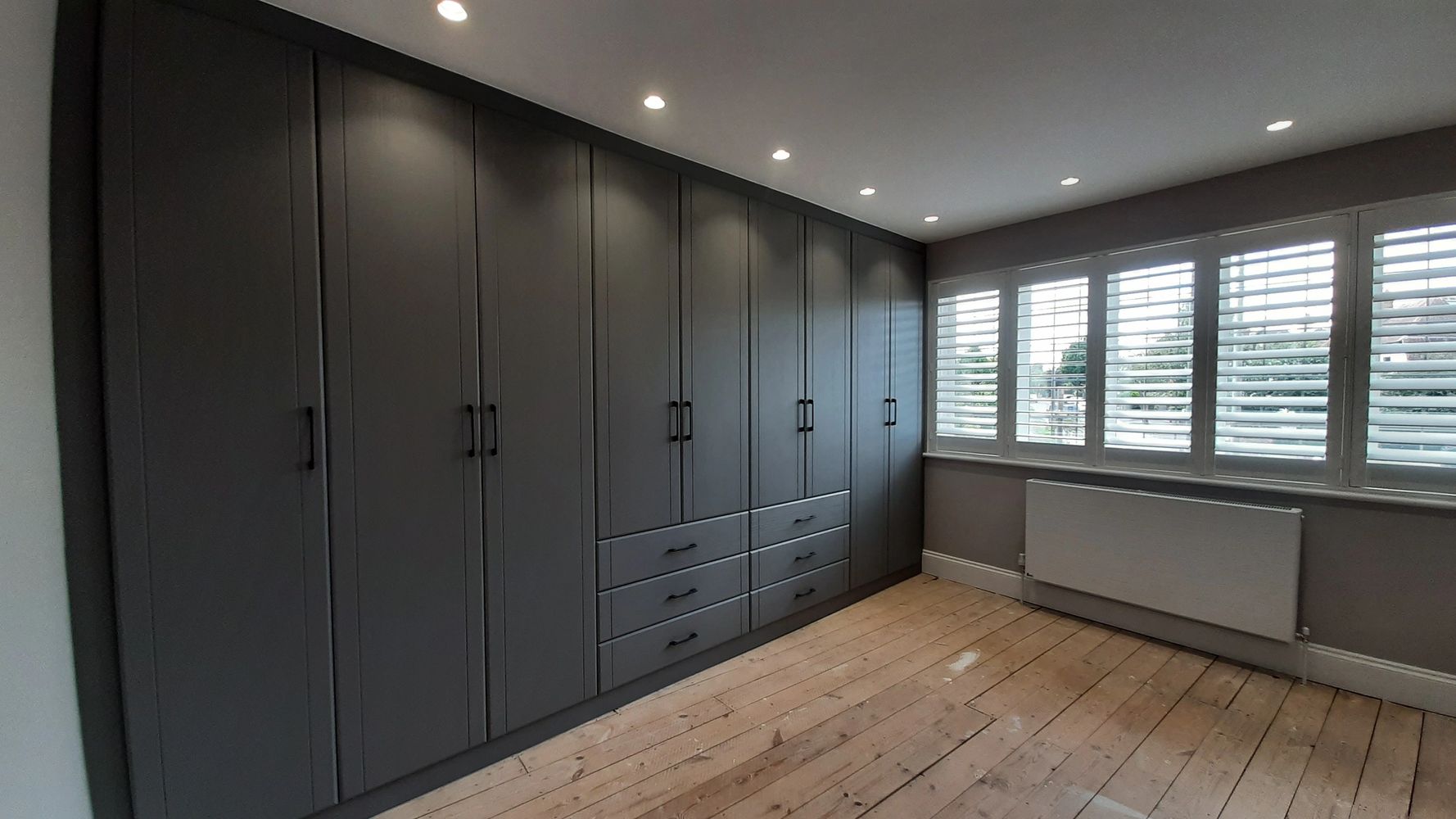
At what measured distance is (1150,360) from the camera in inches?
122

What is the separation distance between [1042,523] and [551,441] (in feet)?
10.3

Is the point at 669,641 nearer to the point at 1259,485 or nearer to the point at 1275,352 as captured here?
the point at 1259,485

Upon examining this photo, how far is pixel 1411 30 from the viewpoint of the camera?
66.3 inches

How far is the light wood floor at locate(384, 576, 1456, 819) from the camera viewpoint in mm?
1874

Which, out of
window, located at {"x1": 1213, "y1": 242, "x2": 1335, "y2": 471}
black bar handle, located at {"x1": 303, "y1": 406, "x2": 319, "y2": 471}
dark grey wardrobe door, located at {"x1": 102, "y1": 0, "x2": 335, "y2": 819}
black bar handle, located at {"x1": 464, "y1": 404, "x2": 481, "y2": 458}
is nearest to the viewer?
dark grey wardrobe door, located at {"x1": 102, "y1": 0, "x2": 335, "y2": 819}

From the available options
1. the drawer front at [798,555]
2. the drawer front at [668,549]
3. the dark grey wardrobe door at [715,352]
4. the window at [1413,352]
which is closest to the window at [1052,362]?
the window at [1413,352]

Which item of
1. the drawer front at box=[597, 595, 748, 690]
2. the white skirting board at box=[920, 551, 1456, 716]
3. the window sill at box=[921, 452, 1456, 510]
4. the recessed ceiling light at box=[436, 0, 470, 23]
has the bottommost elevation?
the white skirting board at box=[920, 551, 1456, 716]

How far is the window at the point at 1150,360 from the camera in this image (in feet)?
9.85

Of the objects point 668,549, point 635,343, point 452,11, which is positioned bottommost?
point 668,549

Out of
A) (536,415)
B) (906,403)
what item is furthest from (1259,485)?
(536,415)

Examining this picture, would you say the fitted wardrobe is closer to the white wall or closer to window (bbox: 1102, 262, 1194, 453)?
the white wall

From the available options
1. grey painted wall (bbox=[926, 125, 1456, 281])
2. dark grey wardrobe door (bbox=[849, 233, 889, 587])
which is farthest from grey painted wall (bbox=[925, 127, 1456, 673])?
dark grey wardrobe door (bbox=[849, 233, 889, 587])

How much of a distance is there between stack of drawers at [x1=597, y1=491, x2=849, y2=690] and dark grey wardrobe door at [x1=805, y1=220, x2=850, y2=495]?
0.66 ft

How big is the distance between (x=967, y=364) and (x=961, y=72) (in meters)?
2.39
